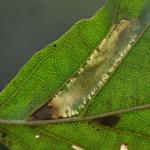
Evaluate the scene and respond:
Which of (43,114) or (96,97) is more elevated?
(96,97)

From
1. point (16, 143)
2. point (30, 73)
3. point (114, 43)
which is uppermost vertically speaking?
point (114, 43)

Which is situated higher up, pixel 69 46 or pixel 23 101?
pixel 69 46

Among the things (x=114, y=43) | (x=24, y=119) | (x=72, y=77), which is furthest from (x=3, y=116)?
(x=114, y=43)

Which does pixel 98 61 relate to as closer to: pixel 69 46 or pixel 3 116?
pixel 69 46

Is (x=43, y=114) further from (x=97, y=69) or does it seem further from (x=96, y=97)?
(x=97, y=69)

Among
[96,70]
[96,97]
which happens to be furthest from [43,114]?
[96,70]
